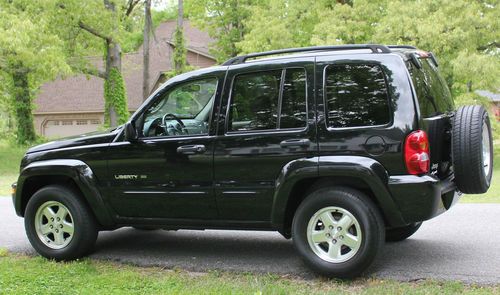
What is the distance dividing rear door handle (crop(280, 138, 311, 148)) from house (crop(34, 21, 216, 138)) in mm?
32625

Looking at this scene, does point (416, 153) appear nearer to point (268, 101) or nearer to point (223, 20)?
point (268, 101)

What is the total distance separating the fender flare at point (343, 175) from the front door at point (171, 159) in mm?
756

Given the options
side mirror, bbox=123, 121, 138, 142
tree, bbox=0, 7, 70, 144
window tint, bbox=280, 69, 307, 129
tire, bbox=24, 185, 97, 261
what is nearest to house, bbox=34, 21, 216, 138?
tree, bbox=0, 7, 70, 144

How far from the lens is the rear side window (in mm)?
5120

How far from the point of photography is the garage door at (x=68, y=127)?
40156mm

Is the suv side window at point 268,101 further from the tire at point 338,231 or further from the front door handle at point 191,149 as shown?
the tire at point 338,231

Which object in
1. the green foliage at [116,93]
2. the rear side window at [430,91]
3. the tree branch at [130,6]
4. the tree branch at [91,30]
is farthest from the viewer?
the tree branch at [130,6]

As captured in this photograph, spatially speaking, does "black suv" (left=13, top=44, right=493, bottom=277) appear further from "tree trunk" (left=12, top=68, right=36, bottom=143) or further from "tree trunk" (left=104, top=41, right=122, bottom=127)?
"tree trunk" (left=12, top=68, right=36, bottom=143)

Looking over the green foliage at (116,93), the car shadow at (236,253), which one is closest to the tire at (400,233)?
the car shadow at (236,253)

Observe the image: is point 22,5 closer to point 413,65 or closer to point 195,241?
point 195,241

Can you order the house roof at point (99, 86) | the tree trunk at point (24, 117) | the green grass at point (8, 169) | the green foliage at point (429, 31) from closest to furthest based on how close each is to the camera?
the green grass at point (8, 169)
the green foliage at point (429, 31)
the tree trunk at point (24, 117)
the house roof at point (99, 86)

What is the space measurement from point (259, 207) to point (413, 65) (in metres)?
1.88

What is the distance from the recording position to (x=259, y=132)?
549cm

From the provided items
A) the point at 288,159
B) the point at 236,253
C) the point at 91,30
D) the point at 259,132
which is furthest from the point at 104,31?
the point at 288,159
